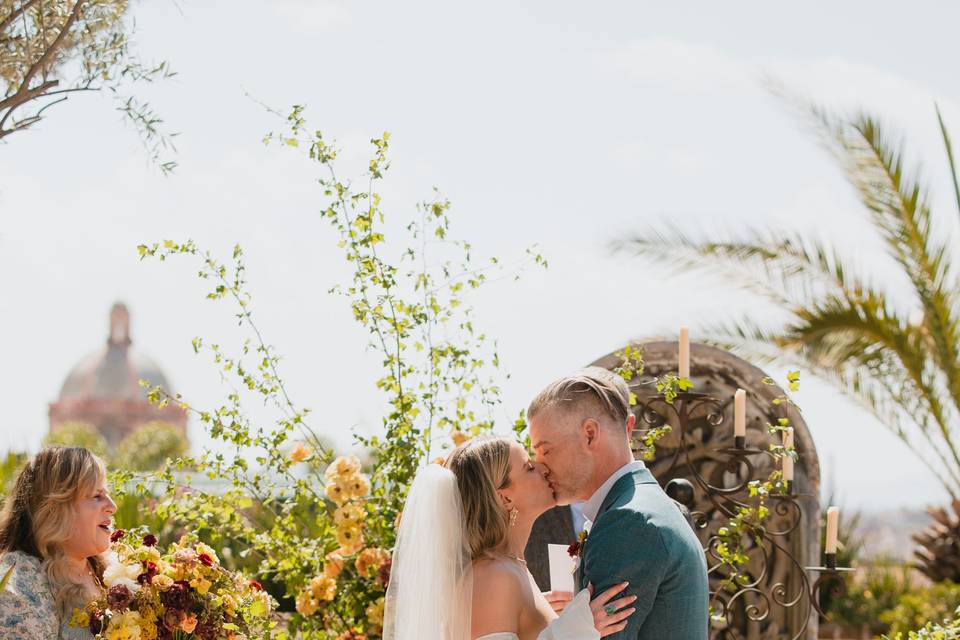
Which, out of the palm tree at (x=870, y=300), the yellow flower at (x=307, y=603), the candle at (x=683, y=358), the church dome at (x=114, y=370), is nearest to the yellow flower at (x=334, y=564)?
the yellow flower at (x=307, y=603)

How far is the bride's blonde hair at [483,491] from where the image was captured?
12.6 feet

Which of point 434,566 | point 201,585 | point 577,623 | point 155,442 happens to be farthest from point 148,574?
point 155,442

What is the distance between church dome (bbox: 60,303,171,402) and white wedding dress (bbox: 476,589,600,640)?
90.8 m

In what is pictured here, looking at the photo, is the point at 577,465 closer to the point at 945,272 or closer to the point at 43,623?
the point at 43,623

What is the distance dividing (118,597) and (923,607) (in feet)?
30.8

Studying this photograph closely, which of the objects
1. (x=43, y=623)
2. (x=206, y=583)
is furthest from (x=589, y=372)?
(x=43, y=623)

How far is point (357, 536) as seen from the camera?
17.0 ft

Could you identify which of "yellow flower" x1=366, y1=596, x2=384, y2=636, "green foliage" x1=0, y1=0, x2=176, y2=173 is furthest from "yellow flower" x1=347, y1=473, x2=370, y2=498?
"green foliage" x1=0, y1=0, x2=176, y2=173

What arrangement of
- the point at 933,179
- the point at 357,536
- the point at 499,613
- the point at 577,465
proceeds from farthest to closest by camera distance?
1. the point at 933,179
2. the point at 357,536
3. the point at 499,613
4. the point at 577,465

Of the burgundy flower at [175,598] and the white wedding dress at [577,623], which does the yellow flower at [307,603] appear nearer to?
the burgundy flower at [175,598]

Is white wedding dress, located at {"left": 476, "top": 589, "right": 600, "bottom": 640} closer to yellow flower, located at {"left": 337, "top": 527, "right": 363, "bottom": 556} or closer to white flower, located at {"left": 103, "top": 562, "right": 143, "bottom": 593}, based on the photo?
white flower, located at {"left": 103, "top": 562, "right": 143, "bottom": 593}

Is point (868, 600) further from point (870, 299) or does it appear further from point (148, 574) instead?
point (148, 574)

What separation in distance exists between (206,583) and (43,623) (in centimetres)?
53

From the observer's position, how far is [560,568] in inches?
200
